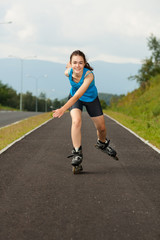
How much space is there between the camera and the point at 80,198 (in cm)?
478

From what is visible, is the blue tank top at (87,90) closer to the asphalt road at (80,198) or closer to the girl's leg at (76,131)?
the girl's leg at (76,131)

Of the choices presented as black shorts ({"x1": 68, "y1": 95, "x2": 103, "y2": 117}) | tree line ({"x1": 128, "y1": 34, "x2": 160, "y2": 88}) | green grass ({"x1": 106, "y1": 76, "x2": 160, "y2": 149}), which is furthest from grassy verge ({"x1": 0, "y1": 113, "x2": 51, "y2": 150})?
tree line ({"x1": 128, "y1": 34, "x2": 160, "y2": 88})

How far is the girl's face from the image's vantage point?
6.05 meters

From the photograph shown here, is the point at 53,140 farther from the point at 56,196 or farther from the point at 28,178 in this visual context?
the point at 56,196

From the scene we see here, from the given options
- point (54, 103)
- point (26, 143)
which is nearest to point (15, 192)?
point (26, 143)

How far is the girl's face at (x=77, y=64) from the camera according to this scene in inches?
238

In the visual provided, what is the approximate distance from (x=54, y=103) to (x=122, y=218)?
185118mm

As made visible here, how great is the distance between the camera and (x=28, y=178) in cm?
595

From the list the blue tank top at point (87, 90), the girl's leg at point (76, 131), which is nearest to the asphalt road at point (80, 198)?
the girl's leg at point (76, 131)

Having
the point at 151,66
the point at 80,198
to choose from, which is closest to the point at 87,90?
the point at 80,198

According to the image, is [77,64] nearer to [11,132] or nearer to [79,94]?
[79,94]

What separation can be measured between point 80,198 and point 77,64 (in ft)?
7.57

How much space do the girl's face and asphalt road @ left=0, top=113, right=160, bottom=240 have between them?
1753 millimetres

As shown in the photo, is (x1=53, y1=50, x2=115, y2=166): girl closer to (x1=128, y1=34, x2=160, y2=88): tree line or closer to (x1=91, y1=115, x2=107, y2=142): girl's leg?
(x1=91, y1=115, x2=107, y2=142): girl's leg
